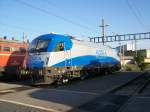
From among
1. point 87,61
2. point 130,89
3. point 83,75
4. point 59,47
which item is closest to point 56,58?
point 59,47

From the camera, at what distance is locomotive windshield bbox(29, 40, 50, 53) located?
21984 mm

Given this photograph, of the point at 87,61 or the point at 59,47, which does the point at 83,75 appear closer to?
the point at 87,61

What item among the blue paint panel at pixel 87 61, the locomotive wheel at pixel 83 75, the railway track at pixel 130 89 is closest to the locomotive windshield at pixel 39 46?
the blue paint panel at pixel 87 61

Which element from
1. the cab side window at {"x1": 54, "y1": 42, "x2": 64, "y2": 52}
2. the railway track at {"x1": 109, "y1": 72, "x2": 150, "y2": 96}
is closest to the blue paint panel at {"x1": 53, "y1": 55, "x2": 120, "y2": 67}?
the cab side window at {"x1": 54, "y1": 42, "x2": 64, "y2": 52}

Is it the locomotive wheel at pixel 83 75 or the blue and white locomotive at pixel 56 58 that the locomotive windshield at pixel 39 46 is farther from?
the locomotive wheel at pixel 83 75

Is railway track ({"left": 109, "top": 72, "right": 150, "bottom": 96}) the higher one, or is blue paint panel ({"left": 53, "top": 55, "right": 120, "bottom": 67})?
blue paint panel ({"left": 53, "top": 55, "right": 120, "bottom": 67})

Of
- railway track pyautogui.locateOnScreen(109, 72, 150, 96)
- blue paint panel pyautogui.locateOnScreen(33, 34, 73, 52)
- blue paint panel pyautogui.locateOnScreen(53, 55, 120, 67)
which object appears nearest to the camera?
railway track pyautogui.locateOnScreen(109, 72, 150, 96)

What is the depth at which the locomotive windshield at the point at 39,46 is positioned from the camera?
22.0 meters

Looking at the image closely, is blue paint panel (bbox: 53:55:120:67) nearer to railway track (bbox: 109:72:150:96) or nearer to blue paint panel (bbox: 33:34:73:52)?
blue paint panel (bbox: 33:34:73:52)

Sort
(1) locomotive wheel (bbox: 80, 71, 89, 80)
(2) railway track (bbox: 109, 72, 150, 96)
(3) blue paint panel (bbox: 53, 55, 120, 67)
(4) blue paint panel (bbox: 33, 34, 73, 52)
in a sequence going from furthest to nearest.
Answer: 1. (1) locomotive wheel (bbox: 80, 71, 89, 80)
2. (3) blue paint panel (bbox: 53, 55, 120, 67)
3. (4) blue paint panel (bbox: 33, 34, 73, 52)
4. (2) railway track (bbox: 109, 72, 150, 96)

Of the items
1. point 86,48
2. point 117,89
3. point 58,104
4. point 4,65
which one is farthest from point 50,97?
point 86,48

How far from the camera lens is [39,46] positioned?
22422mm

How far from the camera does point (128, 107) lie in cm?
1263

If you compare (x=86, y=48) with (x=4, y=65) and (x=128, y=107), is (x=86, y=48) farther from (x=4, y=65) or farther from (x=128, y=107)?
(x=128, y=107)
